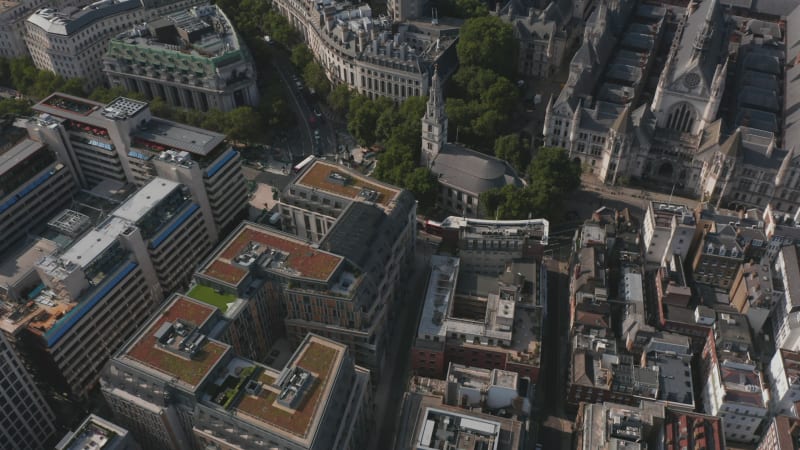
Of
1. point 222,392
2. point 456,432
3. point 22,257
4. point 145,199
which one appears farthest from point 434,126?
point 22,257

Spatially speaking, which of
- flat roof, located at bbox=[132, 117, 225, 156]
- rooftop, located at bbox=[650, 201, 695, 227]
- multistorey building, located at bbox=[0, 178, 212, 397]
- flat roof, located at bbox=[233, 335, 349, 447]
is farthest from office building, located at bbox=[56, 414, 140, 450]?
rooftop, located at bbox=[650, 201, 695, 227]

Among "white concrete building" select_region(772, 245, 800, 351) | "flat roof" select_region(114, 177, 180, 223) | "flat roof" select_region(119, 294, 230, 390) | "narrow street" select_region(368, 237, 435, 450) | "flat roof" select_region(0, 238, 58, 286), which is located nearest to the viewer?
"flat roof" select_region(119, 294, 230, 390)

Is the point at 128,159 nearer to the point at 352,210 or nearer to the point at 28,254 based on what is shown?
the point at 28,254

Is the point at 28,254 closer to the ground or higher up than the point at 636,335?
higher up

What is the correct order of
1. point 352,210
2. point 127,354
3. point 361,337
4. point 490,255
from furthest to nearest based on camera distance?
point 490,255 → point 352,210 → point 361,337 → point 127,354

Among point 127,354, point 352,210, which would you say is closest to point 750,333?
point 352,210

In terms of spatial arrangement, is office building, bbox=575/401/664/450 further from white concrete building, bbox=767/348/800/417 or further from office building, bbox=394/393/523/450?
white concrete building, bbox=767/348/800/417

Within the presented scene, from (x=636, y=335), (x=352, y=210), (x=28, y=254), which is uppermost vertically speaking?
(x=352, y=210)

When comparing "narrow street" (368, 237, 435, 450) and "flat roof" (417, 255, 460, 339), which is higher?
"flat roof" (417, 255, 460, 339)
